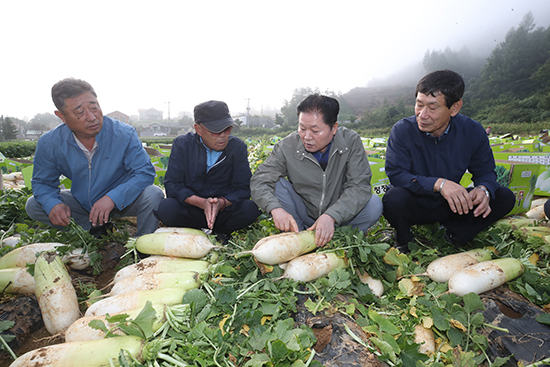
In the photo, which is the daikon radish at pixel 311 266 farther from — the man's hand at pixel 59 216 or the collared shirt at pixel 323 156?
the man's hand at pixel 59 216

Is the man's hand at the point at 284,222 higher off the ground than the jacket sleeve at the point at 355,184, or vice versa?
the jacket sleeve at the point at 355,184

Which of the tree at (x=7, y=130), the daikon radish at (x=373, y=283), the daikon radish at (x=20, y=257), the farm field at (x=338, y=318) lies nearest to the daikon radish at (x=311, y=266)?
the farm field at (x=338, y=318)

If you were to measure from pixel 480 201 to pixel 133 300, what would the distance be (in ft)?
9.22

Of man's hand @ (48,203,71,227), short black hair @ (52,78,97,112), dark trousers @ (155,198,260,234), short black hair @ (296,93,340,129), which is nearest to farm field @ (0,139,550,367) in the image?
man's hand @ (48,203,71,227)

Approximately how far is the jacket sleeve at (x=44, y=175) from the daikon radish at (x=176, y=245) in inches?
48.0

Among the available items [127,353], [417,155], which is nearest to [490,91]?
[417,155]

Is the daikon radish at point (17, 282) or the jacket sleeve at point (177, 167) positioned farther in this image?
the jacket sleeve at point (177, 167)

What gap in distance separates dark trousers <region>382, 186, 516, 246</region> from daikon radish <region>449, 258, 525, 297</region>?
571 millimetres

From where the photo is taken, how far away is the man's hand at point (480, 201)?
245cm

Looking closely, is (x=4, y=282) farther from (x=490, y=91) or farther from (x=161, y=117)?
(x=161, y=117)

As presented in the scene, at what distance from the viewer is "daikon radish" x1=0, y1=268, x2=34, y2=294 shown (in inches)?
84.5

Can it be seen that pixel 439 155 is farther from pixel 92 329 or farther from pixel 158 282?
pixel 92 329

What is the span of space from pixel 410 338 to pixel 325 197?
4.52 ft

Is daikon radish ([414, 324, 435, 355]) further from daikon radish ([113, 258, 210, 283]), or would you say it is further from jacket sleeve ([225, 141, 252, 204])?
jacket sleeve ([225, 141, 252, 204])
